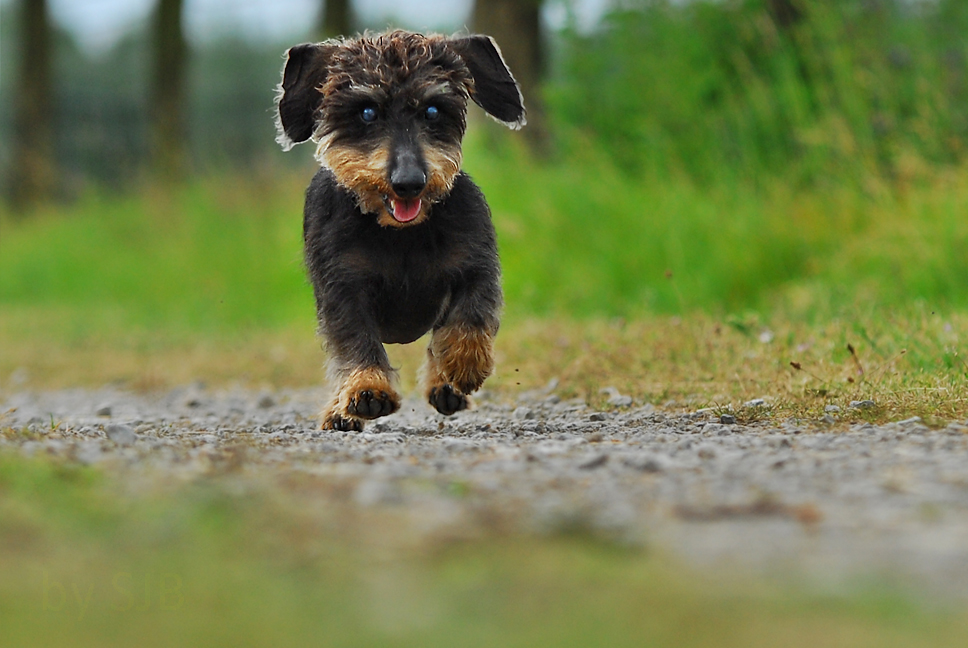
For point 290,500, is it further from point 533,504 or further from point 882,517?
point 882,517

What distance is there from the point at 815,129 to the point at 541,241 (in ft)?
7.67

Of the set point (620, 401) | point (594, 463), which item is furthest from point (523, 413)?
point (594, 463)

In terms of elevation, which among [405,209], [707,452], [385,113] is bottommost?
[707,452]

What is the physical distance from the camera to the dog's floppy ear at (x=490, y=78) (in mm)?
5320

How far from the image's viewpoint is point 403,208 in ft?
15.8

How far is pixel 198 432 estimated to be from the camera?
16.3 feet

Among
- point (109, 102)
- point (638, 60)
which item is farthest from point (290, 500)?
point (109, 102)

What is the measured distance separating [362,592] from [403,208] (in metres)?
2.69

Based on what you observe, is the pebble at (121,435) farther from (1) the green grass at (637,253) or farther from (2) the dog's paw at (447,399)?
(1) the green grass at (637,253)

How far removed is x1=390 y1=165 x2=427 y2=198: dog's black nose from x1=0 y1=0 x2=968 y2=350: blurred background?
1.34 meters

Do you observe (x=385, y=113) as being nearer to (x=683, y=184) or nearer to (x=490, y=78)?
(x=490, y=78)

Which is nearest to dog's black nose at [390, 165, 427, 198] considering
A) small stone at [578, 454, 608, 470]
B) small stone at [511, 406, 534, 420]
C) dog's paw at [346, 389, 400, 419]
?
dog's paw at [346, 389, 400, 419]

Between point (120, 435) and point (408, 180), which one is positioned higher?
point (408, 180)

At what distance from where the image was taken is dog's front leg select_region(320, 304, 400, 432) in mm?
4770
